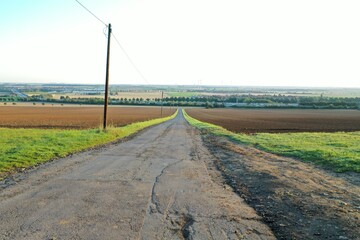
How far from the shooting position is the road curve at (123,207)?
5281mm

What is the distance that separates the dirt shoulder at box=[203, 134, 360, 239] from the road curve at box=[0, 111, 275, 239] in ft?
1.52

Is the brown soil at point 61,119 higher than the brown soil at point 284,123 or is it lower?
lower

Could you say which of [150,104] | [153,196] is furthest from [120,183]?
[150,104]

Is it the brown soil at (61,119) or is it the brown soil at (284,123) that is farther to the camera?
the brown soil at (61,119)

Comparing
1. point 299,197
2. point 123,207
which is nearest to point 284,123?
point 299,197

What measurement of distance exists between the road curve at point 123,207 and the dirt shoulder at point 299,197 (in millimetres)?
462

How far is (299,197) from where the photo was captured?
7.68m

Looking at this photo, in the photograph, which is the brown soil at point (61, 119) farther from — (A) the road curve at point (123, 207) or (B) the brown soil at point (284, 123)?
(A) the road curve at point (123, 207)

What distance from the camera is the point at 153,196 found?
24.6 ft

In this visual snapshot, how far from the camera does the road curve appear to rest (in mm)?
5281

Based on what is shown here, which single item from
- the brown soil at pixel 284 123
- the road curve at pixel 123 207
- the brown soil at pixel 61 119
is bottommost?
the brown soil at pixel 61 119

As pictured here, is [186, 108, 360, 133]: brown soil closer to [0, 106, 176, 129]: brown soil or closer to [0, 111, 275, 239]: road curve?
[0, 106, 176, 129]: brown soil

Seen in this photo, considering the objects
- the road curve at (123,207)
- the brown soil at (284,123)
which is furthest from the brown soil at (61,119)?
the road curve at (123,207)

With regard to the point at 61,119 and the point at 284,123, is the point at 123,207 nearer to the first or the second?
the point at 284,123
